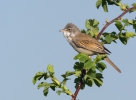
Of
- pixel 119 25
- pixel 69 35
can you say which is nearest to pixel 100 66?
pixel 119 25

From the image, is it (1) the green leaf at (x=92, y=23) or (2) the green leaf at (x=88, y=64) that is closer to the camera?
(2) the green leaf at (x=88, y=64)

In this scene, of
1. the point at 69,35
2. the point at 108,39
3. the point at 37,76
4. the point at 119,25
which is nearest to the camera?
the point at 37,76

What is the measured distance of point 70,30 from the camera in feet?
27.2

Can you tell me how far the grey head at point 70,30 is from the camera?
26.7ft

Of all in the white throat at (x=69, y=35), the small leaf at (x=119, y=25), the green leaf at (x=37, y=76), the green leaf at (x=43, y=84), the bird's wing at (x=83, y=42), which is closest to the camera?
the green leaf at (x=37, y=76)

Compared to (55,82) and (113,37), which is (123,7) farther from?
(55,82)

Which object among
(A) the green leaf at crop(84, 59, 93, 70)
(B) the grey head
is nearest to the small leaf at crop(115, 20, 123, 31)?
(A) the green leaf at crop(84, 59, 93, 70)

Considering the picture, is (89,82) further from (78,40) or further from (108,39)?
(78,40)

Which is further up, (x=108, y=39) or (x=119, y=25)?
(x=119, y=25)

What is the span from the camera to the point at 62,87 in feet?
13.7

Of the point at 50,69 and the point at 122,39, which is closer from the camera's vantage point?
the point at 50,69

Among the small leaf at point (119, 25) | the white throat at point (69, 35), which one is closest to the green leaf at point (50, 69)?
the small leaf at point (119, 25)

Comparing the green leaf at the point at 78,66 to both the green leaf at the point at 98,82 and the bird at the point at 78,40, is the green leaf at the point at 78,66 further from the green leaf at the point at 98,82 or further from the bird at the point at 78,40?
the bird at the point at 78,40

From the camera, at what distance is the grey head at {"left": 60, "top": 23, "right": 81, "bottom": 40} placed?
8.12 metres
